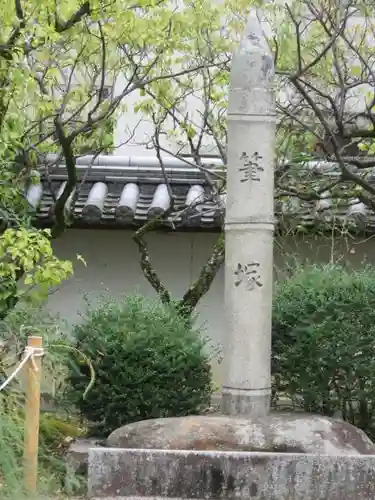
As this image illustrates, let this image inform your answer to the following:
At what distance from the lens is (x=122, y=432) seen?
19.7 feet

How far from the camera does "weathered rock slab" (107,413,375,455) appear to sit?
5.72 m

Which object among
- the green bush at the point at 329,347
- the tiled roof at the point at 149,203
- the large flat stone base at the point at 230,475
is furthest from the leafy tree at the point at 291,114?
the large flat stone base at the point at 230,475

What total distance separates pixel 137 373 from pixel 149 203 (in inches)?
154

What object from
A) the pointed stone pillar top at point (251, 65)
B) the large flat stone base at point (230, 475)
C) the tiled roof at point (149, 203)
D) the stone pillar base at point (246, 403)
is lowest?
the large flat stone base at point (230, 475)

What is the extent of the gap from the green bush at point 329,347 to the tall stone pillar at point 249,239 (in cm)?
75

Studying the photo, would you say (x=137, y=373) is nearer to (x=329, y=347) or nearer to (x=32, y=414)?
(x=32, y=414)

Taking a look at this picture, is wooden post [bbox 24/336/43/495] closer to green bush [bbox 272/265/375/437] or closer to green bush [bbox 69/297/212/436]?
green bush [bbox 69/297/212/436]

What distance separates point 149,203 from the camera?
10.3 m

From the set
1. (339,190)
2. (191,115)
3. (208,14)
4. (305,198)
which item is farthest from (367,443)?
(191,115)

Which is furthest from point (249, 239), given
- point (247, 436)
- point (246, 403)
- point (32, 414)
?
point (32, 414)

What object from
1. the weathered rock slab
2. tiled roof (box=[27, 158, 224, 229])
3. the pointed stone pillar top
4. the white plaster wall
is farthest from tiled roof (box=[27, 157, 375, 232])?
the weathered rock slab

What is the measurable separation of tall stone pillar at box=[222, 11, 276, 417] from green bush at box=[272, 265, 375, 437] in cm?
75

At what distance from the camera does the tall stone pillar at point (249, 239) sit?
6.21 m

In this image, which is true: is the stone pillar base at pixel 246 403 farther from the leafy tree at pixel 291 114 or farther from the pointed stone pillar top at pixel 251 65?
the pointed stone pillar top at pixel 251 65
